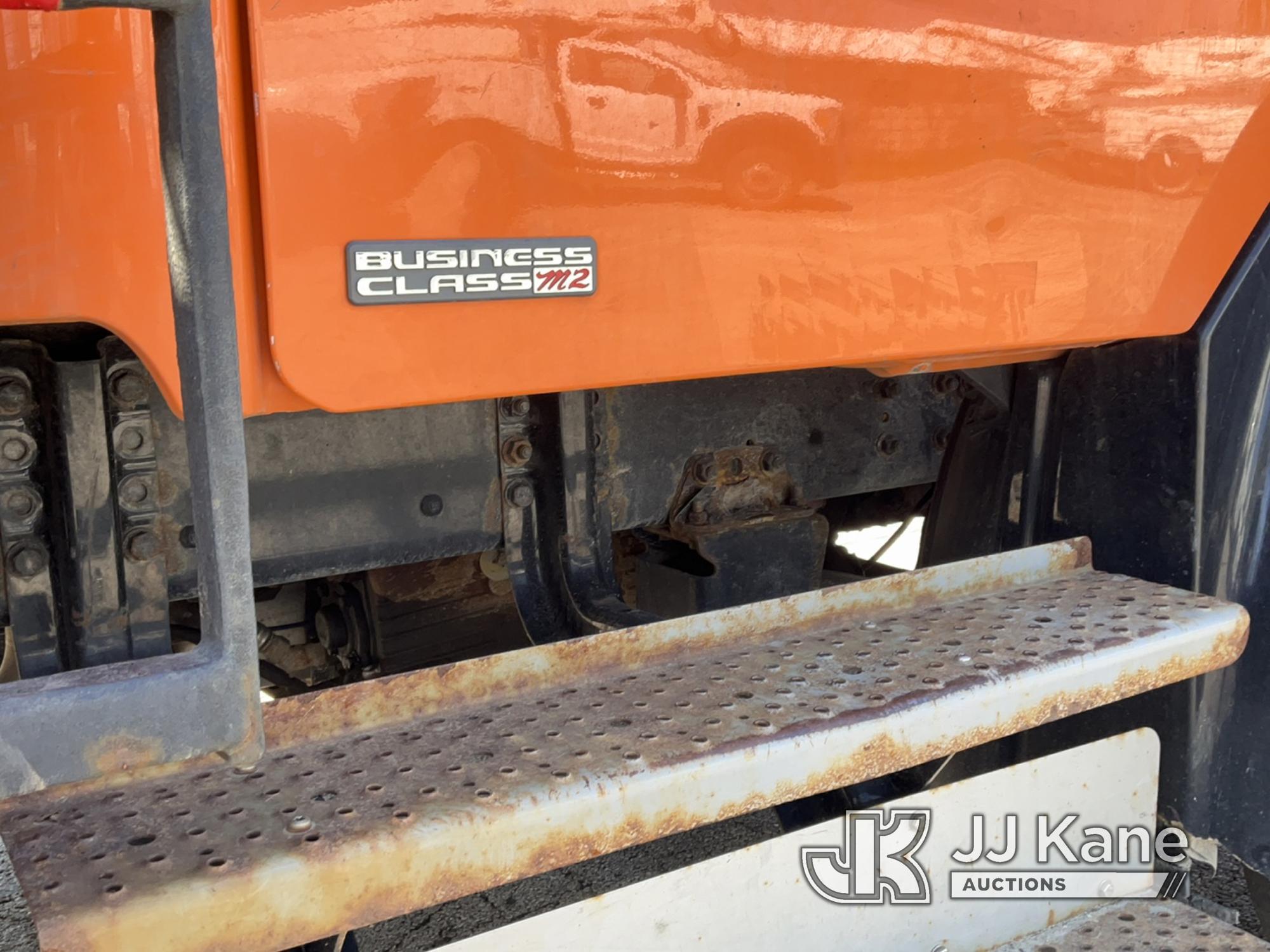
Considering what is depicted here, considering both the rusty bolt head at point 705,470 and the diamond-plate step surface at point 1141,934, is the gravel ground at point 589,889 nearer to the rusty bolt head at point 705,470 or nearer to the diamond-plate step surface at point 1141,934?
the diamond-plate step surface at point 1141,934

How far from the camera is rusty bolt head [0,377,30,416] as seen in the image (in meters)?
1.21

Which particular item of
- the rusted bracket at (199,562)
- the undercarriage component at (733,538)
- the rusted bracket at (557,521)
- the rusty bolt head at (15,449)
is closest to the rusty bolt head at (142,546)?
the rusty bolt head at (15,449)

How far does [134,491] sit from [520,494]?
1.63 ft

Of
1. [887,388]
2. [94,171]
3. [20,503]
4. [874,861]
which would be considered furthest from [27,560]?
[887,388]

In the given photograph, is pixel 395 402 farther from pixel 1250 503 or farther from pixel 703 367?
pixel 1250 503

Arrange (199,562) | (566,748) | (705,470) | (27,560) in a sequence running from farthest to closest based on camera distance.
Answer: (705,470) → (27,560) → (566,748) → (199,562)

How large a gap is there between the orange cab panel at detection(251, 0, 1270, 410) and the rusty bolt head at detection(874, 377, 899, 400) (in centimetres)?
43

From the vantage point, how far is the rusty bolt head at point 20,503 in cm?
125

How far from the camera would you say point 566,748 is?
117 cm

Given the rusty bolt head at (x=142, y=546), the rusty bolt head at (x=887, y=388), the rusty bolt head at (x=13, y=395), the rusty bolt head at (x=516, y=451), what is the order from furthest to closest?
the rusty bolt head at (x=887, y=388)
the rusty bolt head at (x=516, y=451)
the rusty bolt head at (x=142, y=546)
the rusty bolt head at (x=13, y=395)

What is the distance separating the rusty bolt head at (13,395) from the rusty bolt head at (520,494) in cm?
60

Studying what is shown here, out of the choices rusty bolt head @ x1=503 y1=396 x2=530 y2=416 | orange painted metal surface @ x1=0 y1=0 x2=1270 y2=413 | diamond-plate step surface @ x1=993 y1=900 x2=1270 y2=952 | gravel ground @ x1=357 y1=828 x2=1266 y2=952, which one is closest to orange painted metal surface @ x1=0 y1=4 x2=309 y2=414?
orange painted metal surface @ x1=0 y1=0 x2=1270 y2=413

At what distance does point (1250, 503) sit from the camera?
164 cm

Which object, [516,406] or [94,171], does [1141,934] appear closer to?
[516,406]
